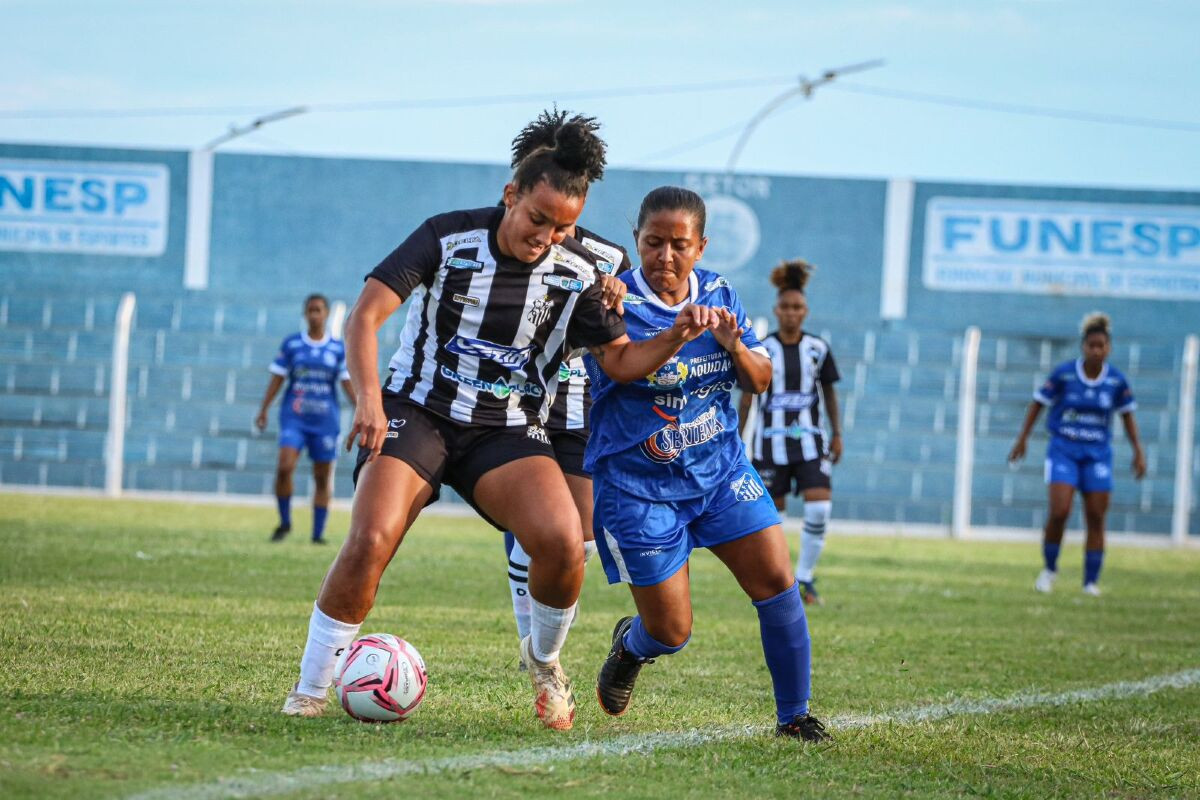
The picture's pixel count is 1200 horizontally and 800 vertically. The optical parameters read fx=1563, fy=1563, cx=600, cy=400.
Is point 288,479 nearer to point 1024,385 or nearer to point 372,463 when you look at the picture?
point 372,463

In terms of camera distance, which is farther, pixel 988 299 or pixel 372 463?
pixel 988 299

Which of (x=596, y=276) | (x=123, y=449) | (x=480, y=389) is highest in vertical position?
(x=596, y=276)

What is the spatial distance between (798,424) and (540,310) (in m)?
6.35

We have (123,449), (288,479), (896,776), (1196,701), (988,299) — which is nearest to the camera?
(896,776)

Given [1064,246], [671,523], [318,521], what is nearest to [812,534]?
[318,521]

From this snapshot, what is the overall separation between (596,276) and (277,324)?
17049 mm

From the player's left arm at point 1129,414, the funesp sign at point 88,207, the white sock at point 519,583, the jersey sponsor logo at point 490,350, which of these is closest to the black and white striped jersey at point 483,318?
the jersey sponsor logo at point 490,350

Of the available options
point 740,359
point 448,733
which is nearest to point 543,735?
point 448,733

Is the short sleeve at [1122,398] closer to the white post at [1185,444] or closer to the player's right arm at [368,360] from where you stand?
the white post at [1185,444]

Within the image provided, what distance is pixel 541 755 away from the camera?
459cm

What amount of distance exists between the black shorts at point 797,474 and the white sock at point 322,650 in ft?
21.6

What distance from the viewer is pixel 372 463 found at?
4977mm

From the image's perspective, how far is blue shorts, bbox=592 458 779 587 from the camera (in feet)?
17.0

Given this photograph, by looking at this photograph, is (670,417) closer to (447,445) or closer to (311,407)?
(447,445)
